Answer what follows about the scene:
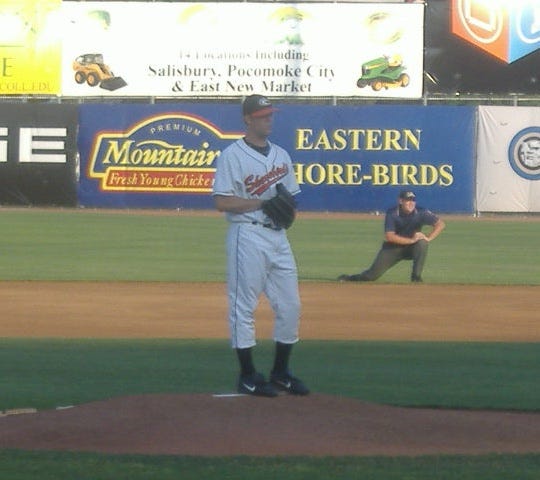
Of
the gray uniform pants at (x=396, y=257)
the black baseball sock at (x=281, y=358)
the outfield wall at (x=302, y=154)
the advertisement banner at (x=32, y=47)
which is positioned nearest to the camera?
the black baseball sock at (x=281, y=358)

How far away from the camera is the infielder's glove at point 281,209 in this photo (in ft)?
24.1

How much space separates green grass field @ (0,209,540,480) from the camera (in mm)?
6176

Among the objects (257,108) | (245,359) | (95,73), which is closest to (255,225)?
(257,108)

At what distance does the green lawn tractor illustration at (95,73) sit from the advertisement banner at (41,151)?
15.3ft

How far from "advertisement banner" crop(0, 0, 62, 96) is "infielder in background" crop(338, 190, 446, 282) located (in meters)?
20.6

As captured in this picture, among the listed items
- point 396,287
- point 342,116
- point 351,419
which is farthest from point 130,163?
point 351,419

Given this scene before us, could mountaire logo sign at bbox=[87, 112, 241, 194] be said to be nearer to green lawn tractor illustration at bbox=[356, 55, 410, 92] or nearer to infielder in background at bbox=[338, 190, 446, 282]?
green lawn tractor illustration at bbox=[356, 55, 410, 92]

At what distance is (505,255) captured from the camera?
22000 millimetres

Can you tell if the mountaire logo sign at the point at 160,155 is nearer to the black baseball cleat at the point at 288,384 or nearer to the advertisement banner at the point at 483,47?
the advertisement banner at the point at 483,47

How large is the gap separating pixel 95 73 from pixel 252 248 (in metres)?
29.6

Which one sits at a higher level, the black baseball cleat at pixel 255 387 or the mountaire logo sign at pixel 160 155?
the mountaire logo sign at pixel 160 155

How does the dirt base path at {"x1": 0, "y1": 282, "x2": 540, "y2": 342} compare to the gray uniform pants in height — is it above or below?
below

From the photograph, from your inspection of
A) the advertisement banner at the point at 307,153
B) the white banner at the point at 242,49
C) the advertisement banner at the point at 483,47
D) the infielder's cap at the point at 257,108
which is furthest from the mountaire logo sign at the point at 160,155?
the infielder's cap at the point at 257,108

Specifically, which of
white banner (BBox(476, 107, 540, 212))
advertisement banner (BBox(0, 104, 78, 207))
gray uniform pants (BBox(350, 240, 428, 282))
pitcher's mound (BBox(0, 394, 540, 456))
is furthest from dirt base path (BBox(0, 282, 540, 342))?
advertisement banner (BBox(0, 104, 78, 207))
